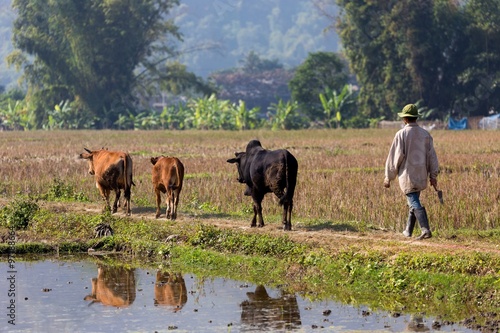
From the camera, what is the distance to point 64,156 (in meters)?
27.8

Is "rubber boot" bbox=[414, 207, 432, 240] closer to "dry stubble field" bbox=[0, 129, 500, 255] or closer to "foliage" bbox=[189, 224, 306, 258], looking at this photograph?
"dry stubble field" bbox=[0, 129, 500, 255]

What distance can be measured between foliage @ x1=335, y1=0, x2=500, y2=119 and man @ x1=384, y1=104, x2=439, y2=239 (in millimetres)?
40399

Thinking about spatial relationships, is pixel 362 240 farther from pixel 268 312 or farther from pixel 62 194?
pixel 62 194

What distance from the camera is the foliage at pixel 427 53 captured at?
50438mm

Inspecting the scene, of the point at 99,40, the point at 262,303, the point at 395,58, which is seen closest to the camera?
the point at 262,303

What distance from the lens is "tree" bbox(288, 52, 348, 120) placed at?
5628 centimetres

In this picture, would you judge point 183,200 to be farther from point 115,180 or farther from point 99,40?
point 99,40

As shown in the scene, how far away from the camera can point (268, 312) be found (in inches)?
344

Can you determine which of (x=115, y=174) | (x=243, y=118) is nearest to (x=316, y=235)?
(x=115, y=174)

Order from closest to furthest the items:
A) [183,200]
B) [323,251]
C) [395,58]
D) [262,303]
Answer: [262,303] < [323,251] < [183,200] < [395,58]

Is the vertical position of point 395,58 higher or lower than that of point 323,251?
higher

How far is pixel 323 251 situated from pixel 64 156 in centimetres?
1844

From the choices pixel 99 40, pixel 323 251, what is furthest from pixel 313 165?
pixel 99 40

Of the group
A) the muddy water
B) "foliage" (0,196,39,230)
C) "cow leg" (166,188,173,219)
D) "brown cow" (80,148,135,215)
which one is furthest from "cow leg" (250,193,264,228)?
"foliage" (0,196,39,230)
